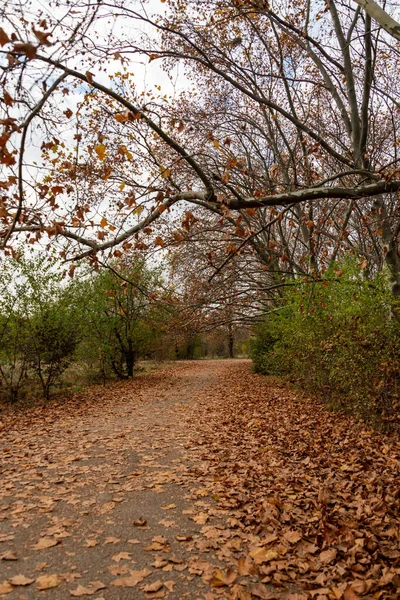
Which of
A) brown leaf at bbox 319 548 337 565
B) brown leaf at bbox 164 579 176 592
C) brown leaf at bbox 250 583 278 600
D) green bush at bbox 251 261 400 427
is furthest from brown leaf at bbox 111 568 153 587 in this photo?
green bush at bbox 251 261 400 427

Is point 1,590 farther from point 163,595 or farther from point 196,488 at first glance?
point 196,488

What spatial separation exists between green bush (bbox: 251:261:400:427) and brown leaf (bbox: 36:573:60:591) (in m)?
5.11

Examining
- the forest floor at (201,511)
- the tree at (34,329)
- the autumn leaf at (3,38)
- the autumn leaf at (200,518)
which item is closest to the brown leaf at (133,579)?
the forest floor at (201,511)

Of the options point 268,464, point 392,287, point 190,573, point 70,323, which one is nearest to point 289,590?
point 190,573

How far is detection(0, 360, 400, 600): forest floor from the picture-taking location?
2.85 m

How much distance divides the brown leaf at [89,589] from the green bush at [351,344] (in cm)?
498

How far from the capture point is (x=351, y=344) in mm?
7082

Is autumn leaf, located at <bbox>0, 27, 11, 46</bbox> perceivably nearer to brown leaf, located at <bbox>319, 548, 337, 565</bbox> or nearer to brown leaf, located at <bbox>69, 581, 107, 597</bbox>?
brown leaf, located at <bbox>69, 581, 107, 597</bbox>

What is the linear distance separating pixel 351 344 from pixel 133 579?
5386mm

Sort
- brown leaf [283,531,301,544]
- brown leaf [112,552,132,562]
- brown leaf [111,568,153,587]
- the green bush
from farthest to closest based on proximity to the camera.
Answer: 1. the green bush
2. brown leaf [283,531,301,544]
3. brown leaf [112,552,132,562]
4. brown leaf [111,568,153,587]

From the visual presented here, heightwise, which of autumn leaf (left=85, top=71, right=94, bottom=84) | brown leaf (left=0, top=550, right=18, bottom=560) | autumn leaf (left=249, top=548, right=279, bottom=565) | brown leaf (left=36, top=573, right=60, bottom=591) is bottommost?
autumn leaf (left=249, top=548, right=279, bottom=565)

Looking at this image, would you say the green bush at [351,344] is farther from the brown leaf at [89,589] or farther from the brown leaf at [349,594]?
the brown leaf at [89,589]

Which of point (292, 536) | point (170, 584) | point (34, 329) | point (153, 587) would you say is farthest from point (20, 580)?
→ point (34, 329)

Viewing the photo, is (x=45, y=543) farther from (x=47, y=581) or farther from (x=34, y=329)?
(x=34, y=329)
